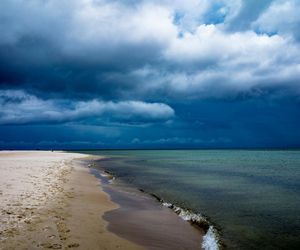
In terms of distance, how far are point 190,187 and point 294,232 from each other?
1525 centimetres

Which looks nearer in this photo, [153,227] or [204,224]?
[153,227]

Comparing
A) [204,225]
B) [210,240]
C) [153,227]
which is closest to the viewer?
[210,240]

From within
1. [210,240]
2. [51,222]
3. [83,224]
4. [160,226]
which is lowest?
[210,240]

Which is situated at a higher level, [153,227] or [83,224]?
[83,224]

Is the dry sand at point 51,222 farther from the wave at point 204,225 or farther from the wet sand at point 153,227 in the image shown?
the wave at point 204,225

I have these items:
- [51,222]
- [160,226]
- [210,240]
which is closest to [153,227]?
[160,226]

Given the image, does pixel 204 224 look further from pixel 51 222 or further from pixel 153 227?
pixel 51 222

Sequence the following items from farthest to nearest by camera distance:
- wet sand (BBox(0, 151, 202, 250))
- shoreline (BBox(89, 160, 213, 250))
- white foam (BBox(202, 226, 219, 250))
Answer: shoreline (BBox(89, 160, 213, 250)) < white foam (BBox(202, 226, 219, 250)) < wet sand (BBox(0, 151, 202, 250))

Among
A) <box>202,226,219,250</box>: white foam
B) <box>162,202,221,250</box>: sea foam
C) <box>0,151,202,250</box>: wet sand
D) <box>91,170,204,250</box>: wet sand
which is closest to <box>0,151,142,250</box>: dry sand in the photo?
<box>0,151,202,250</box>: wet sand

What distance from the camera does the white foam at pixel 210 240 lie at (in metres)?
12.2

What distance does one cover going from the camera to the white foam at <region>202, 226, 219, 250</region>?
12.2 m

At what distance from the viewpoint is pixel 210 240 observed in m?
13.1

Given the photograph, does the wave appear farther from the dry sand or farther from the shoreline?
the dry sand

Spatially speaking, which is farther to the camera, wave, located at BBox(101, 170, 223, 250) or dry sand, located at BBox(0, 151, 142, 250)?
wave, located at BBox(101, 170, 223, 250)
